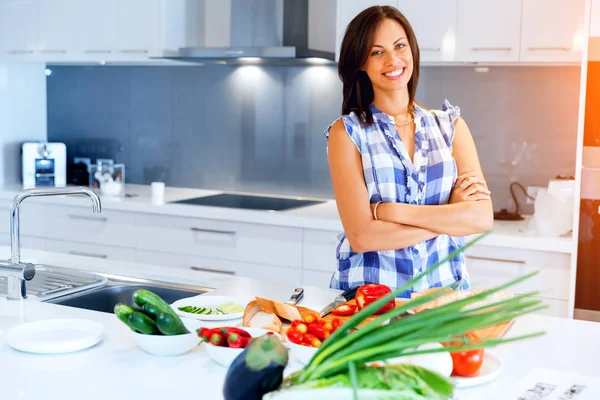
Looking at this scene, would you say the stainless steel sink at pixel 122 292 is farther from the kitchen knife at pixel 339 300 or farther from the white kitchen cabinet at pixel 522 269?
the white kitchen cabinet at pixel 522 269

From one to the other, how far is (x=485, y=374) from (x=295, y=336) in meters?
0.37

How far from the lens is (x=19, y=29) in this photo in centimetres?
438

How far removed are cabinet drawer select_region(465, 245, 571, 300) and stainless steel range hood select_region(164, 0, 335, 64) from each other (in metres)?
1.30

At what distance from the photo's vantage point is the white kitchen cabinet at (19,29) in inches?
171

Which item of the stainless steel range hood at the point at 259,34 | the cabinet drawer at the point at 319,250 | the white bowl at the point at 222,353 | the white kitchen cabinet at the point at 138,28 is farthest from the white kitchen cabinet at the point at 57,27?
the white bowl at the point at 222,353

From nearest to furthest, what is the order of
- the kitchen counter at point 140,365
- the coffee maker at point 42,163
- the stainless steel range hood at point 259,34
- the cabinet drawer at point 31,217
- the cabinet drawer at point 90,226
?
the kitchen counter at point 140,365 → the stainless steel range hood at point 259,34 → the cabinet drawer at point 90,226 → the cabinet drawer at point 31,217 → the coffee maker at point 42,163

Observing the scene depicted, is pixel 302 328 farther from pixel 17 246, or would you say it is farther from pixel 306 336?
pixel 17 246

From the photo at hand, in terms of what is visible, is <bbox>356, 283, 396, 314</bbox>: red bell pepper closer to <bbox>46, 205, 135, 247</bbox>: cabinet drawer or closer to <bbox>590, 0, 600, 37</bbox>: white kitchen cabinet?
<bbox>590, 0, 600, 37</bbox>: white kitchen cabinet

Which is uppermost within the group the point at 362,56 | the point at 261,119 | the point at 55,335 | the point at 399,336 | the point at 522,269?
the point at 362,56

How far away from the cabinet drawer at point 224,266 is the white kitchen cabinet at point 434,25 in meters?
1.18

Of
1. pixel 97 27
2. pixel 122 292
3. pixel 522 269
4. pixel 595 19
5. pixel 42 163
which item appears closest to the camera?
pixel 122 292

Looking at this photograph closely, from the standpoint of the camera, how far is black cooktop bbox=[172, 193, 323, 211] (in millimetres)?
3762

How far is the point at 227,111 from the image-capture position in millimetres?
4289

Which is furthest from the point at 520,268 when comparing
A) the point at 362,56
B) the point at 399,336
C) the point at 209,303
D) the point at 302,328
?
the point at 399,336
